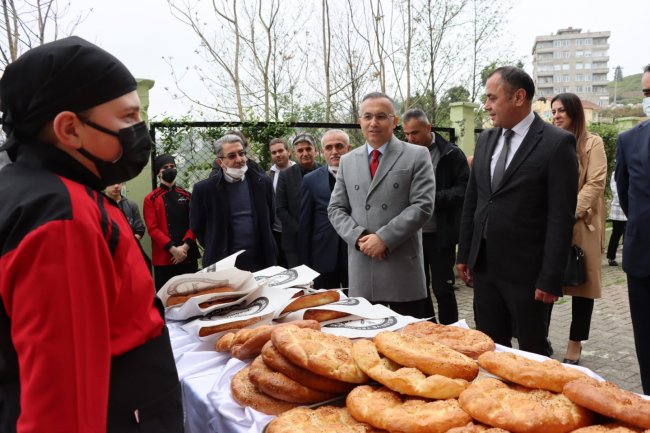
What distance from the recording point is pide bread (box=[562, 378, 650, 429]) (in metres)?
1.28

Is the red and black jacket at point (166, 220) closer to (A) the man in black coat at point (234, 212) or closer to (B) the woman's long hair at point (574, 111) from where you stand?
(A) the man in black coat at point (234, 212)

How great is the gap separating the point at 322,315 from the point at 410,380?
88 centimetres

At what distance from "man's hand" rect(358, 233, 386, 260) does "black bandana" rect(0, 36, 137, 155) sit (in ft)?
7.34

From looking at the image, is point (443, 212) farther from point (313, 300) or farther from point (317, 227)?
point (313, 300)

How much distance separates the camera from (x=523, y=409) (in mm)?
1346

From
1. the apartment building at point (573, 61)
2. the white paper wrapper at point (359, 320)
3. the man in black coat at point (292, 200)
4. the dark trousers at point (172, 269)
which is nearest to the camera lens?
the white paper wrapper at point (359, 320)

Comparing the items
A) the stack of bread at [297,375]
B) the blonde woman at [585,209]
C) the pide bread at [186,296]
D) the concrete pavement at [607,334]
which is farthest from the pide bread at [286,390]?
the concrete pavement at [607,334]

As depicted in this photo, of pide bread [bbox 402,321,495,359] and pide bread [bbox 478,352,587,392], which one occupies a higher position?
pide bread [bbox 478,352,587,392]

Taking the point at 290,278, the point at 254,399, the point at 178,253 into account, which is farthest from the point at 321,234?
the point at 254,399

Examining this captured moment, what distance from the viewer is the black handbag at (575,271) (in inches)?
154

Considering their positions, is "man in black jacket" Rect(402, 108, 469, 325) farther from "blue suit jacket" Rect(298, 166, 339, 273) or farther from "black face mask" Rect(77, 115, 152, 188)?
"black face mask" Rect(77, 115, 152, 188)

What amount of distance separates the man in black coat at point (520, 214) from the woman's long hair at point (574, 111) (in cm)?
119

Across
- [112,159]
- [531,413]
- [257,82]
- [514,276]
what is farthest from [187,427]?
[257,82]

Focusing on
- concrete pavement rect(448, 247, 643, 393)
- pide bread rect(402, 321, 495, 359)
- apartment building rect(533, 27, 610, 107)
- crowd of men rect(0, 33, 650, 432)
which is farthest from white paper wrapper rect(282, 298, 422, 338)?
apartment building rect(533, 27, 610, 107)
